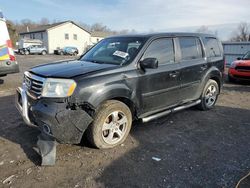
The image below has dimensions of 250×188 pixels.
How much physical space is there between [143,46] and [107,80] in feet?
3.57

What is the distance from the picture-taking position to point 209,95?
251 inches

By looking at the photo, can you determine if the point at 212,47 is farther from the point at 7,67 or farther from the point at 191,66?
the point at 7,67

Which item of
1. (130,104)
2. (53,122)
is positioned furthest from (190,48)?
(53,122)

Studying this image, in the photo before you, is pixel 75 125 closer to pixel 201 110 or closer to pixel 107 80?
pixel 107 80

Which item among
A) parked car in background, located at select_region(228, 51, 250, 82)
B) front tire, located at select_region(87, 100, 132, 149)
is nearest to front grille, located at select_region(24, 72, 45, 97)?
front tire, located at select_region(87, 100, 132, 149)

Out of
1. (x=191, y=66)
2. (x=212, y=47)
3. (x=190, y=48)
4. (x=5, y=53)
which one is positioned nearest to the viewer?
(x=191, y=66)

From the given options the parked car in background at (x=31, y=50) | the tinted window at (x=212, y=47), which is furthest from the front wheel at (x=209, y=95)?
the parked car in background at (x=31, y=50)

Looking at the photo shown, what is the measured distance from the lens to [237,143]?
444 centimetres

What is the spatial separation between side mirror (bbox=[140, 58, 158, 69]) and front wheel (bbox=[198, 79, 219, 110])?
2.22 metres

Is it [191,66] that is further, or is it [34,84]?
[191,66]

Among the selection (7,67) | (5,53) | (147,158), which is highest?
(5,53)

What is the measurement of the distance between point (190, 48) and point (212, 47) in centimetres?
106

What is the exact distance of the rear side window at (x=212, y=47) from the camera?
6168 millimetres

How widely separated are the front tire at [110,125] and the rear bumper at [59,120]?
0.22 meters
